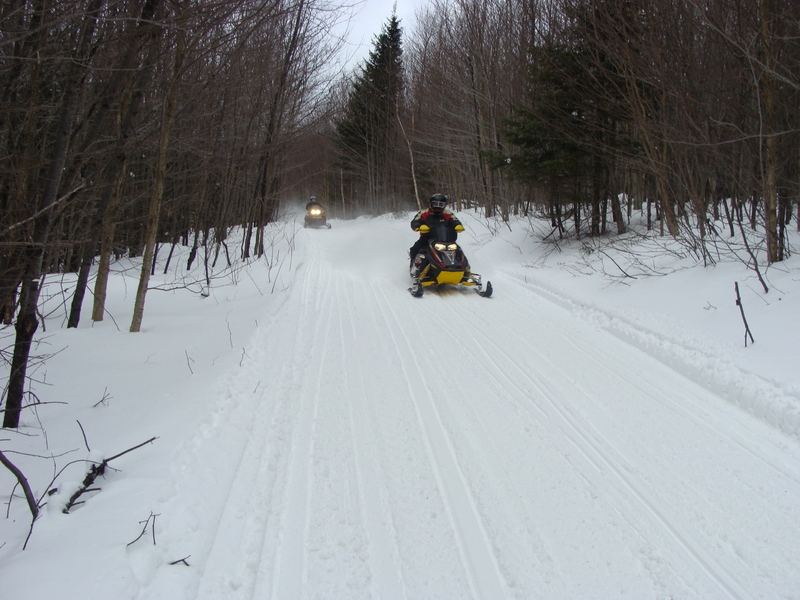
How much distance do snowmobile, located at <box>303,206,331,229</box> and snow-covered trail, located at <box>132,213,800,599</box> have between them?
21397 millimetres

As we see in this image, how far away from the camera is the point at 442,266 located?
898 centimetres

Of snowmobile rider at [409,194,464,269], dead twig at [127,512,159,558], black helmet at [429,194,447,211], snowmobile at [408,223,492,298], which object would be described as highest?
black helmet at [429,194,447,211]

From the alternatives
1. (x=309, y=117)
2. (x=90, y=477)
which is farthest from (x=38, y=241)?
(x=309, y=117)

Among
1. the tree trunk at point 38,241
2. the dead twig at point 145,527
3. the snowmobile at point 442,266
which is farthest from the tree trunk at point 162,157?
the snowmobile at point 442,266

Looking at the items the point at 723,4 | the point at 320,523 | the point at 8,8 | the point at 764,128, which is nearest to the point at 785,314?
the point at 764,128

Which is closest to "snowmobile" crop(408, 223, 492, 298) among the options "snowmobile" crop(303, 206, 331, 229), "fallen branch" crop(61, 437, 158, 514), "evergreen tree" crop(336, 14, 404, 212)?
"fallen branch" crop(61, 437, 158, 514)

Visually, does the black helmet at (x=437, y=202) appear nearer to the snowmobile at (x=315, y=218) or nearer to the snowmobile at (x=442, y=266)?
the snowmobile at (x=442, y=266)

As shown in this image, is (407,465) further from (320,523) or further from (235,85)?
(235,85)

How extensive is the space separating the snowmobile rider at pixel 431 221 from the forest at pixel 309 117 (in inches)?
136

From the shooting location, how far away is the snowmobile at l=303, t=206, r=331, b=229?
85.6 feet

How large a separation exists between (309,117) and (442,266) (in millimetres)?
7858

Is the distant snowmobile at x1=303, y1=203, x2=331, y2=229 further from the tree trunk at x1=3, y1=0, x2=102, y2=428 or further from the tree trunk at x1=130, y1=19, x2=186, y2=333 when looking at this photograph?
the tree trunk at x1=3, y1=0, x2=102, y2=428

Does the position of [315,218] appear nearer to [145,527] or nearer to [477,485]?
[477,485]

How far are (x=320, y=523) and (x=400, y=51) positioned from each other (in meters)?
33.3
